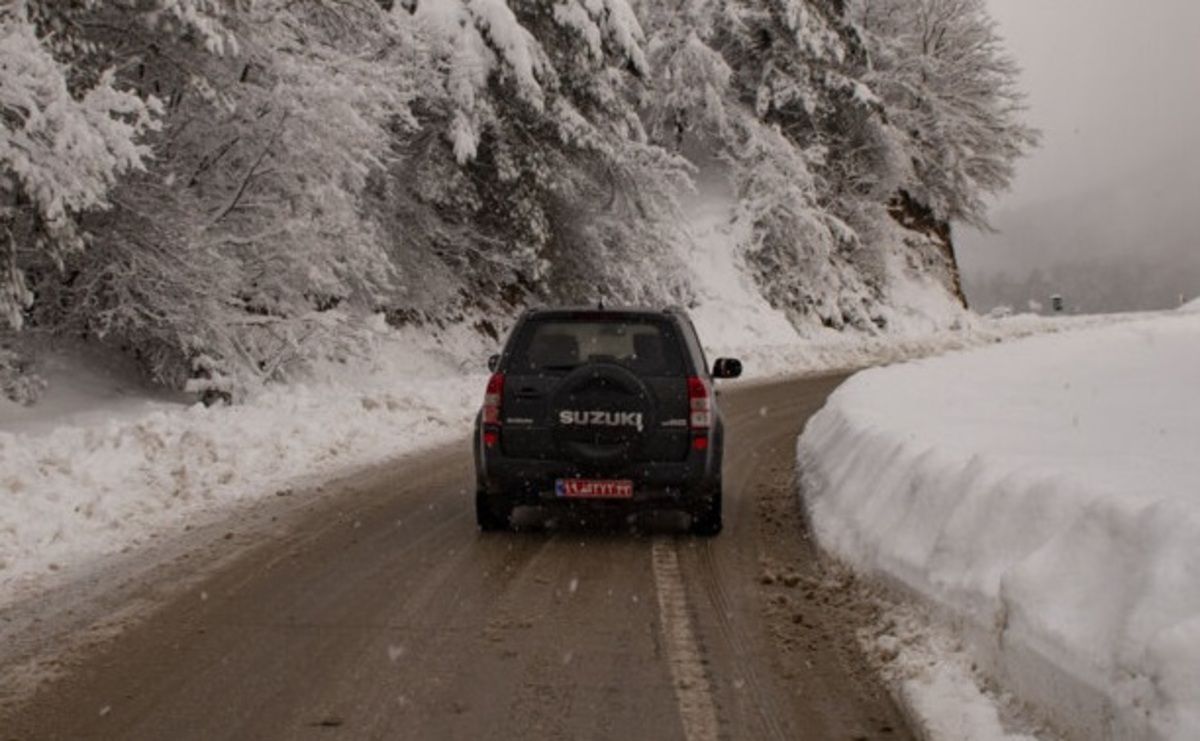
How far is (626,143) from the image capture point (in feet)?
79.9

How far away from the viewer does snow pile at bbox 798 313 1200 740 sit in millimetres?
3854

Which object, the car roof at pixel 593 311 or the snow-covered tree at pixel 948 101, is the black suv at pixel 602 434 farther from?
the snow-covered tree at pixel 948 101

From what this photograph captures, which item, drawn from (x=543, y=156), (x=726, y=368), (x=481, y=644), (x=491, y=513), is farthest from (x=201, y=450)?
(x=543, y=156)

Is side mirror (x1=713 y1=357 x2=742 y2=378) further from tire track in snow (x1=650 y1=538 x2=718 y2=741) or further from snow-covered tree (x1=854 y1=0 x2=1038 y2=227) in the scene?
snow-covered tree (x1=854 y1=0 x2=1038 y2=227)

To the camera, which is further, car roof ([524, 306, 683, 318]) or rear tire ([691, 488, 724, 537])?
car roof ([524, 306, 683, 318])

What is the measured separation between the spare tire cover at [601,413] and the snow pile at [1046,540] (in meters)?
1.61

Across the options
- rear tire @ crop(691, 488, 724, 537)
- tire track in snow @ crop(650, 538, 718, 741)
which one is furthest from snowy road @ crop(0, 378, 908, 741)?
rear tire @ crop(691, 488, 724, 537)

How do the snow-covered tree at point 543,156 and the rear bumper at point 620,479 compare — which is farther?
the snow-covered tree at point 543,156

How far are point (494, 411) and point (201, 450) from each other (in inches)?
171

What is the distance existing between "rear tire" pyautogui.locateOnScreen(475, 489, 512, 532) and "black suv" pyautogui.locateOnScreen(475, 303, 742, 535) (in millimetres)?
28

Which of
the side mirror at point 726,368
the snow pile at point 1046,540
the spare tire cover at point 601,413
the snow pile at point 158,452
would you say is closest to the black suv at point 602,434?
the spare tire cover at point 601,413

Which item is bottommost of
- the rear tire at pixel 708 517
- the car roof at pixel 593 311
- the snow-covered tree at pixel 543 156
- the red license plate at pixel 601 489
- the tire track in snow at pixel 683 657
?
the tire track in snow at pixel 683 657

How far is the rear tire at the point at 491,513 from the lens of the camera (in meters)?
8.62

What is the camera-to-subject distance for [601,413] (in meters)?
8.22
